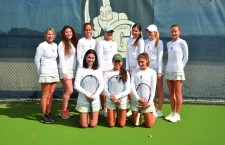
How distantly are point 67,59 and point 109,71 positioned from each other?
718 mm

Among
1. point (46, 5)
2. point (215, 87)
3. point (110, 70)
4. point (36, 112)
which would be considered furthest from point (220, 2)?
point (36, 112)

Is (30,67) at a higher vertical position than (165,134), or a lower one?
higher

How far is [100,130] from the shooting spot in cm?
441

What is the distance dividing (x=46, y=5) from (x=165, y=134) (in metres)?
3.34

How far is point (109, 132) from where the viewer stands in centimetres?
433

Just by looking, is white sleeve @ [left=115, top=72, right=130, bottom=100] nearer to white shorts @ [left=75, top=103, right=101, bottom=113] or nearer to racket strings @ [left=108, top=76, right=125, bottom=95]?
racket strings @ [left=108, top=76, right=125, bottom=95]

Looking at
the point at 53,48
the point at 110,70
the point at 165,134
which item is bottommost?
the point at 165,134

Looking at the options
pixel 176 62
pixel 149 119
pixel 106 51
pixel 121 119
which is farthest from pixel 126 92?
pixel 176 62

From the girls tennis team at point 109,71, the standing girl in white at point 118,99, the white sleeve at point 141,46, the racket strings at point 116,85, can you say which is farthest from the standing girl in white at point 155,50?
the racket strings at point 116,85

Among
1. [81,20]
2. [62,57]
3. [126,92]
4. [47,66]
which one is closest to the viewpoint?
[126,92]

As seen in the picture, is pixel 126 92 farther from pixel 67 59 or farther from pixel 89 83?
pixel 67 59

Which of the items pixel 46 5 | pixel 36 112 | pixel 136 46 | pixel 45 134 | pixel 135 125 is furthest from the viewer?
pixel 46 5

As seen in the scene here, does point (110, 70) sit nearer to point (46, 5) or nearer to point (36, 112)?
point (36, 112)

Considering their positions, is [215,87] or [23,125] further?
[215,87]
